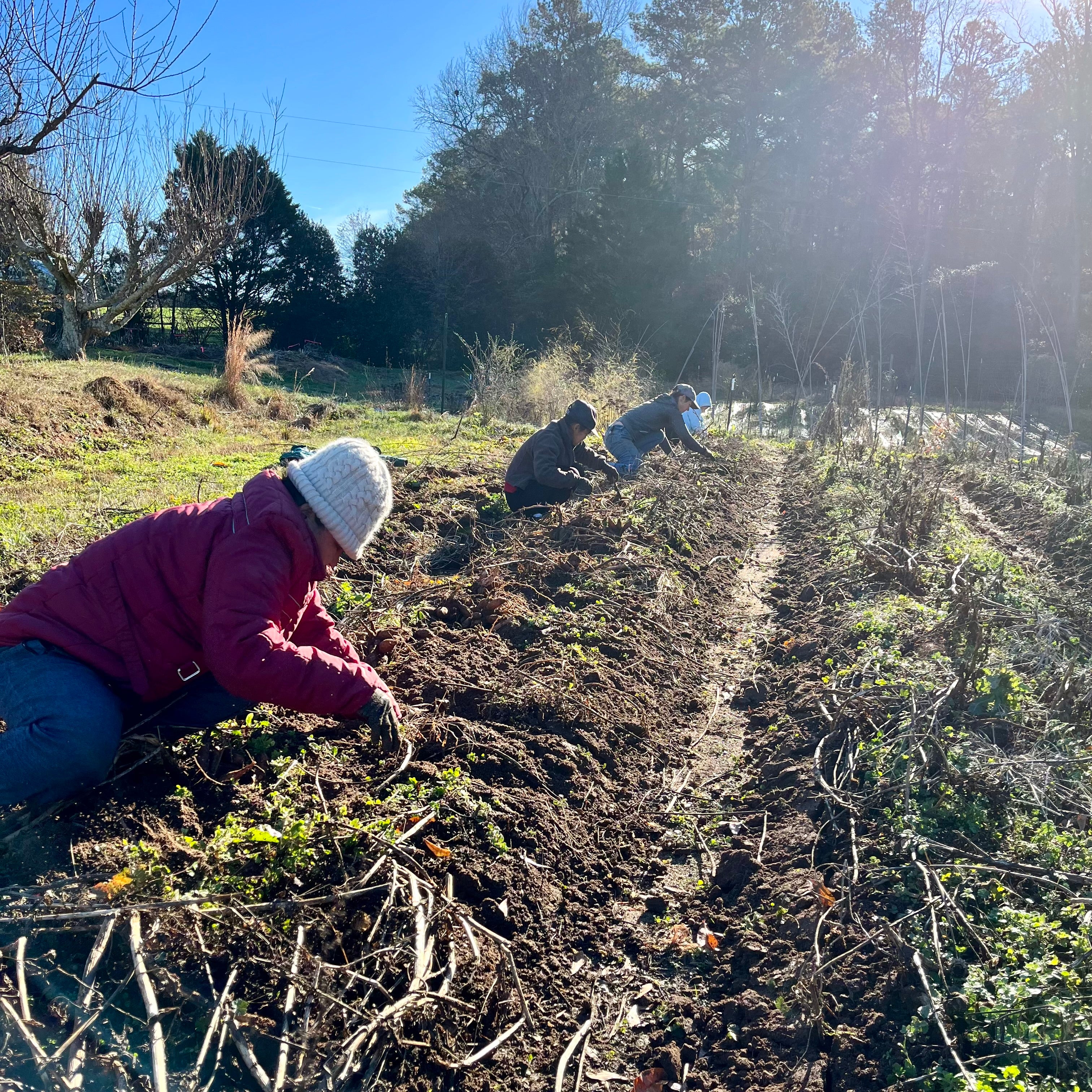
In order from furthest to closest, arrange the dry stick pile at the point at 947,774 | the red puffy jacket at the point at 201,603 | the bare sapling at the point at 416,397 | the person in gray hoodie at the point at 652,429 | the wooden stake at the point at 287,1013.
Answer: the bare sapling at the point at 416,397, the person in gray hoodie at the point at 652,429, the dry stick pile at the point at 947,774, the red puffy jacket at the point at 201,603, the wooden stake at the point at 287,1013

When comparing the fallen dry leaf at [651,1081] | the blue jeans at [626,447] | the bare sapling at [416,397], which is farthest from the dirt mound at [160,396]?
the fallen dry leaf at [651,1081]

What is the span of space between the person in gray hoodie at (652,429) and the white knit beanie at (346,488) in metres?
7.18

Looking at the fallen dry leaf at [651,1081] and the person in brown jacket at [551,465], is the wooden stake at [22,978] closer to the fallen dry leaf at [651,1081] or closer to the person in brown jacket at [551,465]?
the fallen dry leaf at [651,1081]

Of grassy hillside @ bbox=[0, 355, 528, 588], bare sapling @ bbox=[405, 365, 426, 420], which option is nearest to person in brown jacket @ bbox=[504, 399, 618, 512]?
grassy hillside @ bbox=[0, 355, 528, 588]

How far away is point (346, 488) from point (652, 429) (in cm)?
793

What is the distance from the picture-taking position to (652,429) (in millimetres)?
10219

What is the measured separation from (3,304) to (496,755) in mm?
18205

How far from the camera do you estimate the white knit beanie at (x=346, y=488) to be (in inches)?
103

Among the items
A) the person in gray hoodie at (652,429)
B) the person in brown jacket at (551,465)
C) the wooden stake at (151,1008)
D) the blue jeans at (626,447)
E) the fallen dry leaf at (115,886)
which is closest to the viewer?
the wooden stake at (151,1008)

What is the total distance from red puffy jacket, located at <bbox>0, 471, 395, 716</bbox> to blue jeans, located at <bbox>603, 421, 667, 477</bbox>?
693 centimetres

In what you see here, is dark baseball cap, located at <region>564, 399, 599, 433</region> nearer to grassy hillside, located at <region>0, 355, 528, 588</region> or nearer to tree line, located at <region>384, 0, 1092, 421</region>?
grassy hillside, located at <region>0, 355, 528, 588</region>

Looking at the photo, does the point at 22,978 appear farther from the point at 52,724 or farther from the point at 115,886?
the point at 52,724

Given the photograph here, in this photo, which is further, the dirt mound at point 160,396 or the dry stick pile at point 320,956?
the dirt mound at point 160,396

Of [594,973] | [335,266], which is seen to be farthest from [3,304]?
[594,973]
